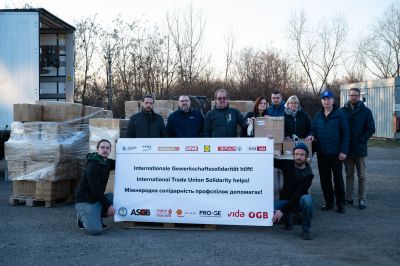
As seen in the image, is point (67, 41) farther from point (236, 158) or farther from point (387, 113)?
point (387, 113)

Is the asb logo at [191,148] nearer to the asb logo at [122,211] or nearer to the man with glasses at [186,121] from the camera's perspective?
the man with glasses at [186,121]

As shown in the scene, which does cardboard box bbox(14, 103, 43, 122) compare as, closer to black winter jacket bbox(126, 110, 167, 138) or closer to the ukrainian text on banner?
black winter jacket bbox(126, 110, 167, 138)

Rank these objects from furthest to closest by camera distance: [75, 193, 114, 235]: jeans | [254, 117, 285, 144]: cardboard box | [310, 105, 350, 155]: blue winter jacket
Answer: [310, 105, 350, 155]: blue winter jacket → [254, 117, 285, 144]: cardboard box → [75, 193, 114, 235]: jeans

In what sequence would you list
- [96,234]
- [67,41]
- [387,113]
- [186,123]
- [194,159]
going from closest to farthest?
[96,234]
[194,159]
[186,123]
[67,41]
[387,113]

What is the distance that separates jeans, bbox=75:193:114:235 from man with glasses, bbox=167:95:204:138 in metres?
1.81

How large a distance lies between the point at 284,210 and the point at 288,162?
0.80m

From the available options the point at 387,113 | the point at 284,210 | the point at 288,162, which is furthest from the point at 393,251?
the point at 387,113

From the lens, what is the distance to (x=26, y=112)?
8.35 m

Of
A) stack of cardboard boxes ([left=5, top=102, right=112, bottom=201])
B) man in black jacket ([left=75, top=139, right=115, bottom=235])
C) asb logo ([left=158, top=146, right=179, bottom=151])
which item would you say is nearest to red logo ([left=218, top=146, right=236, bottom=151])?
asb logo ([left=158, top=146, right=179, bottom=151])

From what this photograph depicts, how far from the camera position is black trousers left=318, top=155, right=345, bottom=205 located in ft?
25.6

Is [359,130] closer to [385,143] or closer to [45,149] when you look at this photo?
[45,149]

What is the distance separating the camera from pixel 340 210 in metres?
7.83

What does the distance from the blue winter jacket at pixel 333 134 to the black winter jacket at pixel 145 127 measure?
2512 mm

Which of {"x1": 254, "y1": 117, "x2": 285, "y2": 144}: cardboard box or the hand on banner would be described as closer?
the hand on banner
